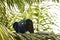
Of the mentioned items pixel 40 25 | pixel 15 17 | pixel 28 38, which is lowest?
pixel 40 25

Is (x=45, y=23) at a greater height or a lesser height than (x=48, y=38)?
lesser

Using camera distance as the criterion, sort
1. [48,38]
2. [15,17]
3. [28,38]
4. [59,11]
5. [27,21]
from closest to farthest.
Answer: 1. [28,38]
2. [48,38]
3. [27,21]
4. [15,17]
5. [59,11]

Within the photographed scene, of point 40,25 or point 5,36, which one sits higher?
point 5,36

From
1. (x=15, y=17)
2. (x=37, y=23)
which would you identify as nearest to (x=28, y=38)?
(x=15, y=17)

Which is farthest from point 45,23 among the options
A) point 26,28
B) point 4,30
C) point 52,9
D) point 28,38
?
point 4,30

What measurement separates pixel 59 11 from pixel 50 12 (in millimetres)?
244

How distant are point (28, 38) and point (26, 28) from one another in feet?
2.18

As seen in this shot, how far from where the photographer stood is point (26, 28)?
4.25 ft

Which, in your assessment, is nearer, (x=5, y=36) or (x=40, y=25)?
(x=5, y=36)

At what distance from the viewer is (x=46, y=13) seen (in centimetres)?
234

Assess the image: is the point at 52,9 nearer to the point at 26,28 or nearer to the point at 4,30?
the point at 26,28

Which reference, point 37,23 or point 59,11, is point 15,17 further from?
point 59,11

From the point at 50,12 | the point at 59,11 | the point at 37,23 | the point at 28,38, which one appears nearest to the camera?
the point at 28,38

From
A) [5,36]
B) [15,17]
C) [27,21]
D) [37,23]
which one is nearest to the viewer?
[5,36]
